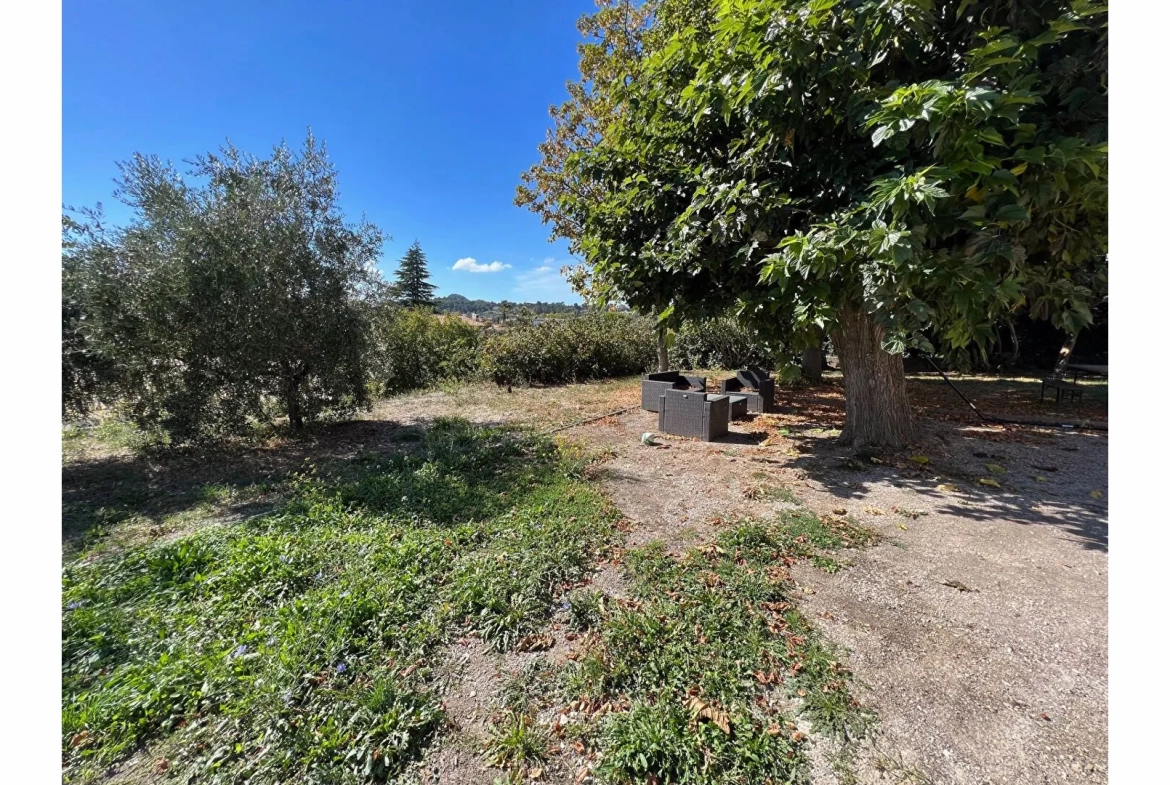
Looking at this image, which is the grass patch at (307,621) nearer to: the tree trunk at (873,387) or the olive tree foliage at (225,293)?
the olive tree foliage at (225,293)

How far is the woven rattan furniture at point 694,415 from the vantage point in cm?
593

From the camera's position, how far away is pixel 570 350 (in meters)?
12.7

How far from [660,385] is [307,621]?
663cm

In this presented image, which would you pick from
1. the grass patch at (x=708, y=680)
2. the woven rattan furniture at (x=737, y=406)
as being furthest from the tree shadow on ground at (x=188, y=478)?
the woven rattan furniture at (x=737, y=406)

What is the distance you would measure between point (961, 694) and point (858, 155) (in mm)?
3964

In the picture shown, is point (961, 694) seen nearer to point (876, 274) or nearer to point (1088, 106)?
point (876, 274)

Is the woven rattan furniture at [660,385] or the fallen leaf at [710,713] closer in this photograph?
the fallen leaf at [710,713]

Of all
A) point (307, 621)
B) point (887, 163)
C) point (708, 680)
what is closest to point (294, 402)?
point (307, 621)

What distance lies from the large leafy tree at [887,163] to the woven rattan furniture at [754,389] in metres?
3.03

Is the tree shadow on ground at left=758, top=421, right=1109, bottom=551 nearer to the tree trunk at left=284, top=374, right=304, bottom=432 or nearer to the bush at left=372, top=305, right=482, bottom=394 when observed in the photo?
the tree trunk at left=284, top=374, right=304, bottom=432

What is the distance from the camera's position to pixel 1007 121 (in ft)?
9.38

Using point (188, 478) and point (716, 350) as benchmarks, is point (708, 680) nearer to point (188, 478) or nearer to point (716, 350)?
point (188, 478)

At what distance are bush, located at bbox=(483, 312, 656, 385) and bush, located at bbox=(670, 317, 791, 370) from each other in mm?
1615

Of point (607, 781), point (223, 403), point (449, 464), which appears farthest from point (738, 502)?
point (223, 403)
